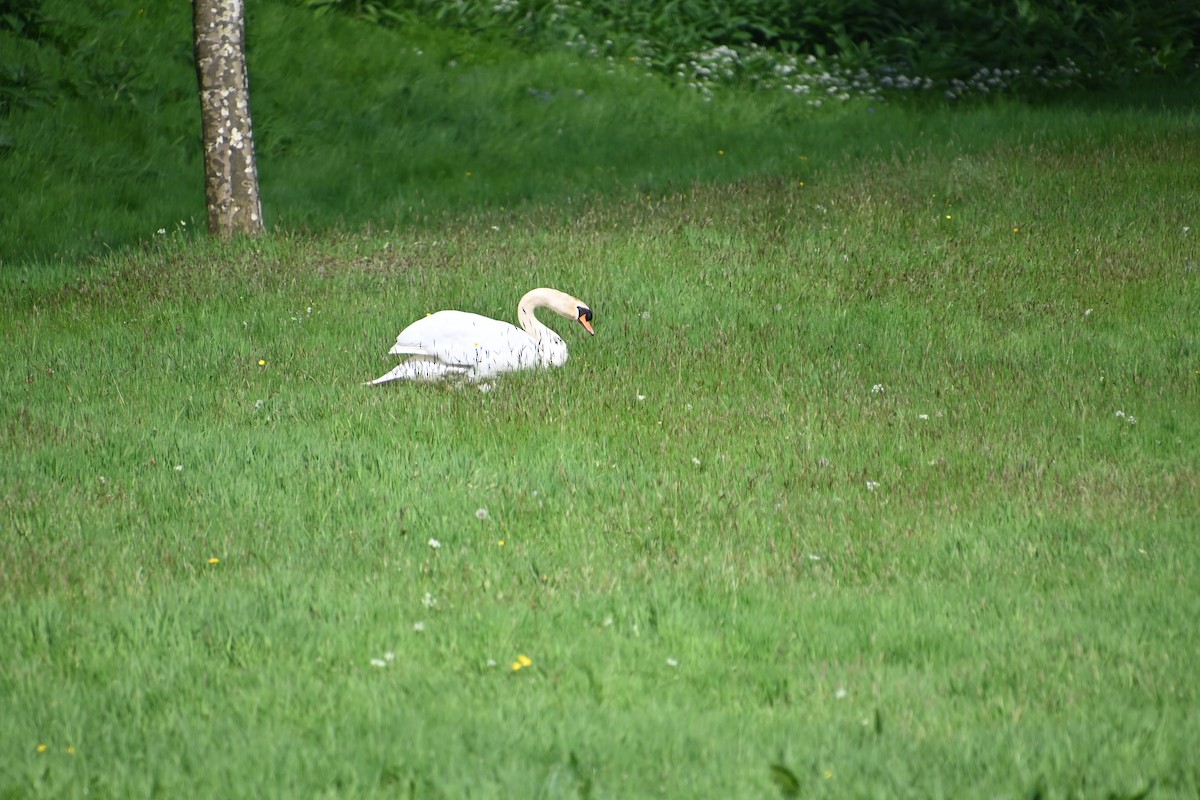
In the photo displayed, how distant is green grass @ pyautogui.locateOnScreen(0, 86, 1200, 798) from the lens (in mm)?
4312

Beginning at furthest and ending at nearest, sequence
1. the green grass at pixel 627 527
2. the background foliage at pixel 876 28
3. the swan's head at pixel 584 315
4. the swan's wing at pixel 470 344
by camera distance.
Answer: the background foliage at pixel 876 28 < the swan's head at pixel 584 315 < the swan's wing at pixel 470 344 < the green grass at pixel 627 527

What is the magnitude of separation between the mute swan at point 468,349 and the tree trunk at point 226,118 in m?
5.08

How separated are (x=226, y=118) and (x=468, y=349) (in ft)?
19.0

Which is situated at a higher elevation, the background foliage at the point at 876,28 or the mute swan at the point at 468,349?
the background foliage at the point at 876,28

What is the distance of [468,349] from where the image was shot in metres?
8.36

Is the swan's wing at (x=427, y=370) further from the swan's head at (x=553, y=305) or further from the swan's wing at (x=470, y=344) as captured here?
the swan's head at (x=553, y=305)

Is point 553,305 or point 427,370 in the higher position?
point 553,305

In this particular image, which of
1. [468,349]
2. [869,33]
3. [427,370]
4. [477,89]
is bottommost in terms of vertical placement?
[477,89]

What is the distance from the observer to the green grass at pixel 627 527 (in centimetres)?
431

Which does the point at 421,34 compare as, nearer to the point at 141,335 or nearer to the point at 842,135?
the point at 842,135

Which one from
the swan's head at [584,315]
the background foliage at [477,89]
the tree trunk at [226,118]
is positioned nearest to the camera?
the swan's head at [584,315]

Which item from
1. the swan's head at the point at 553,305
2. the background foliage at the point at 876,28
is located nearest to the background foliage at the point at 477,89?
the background foliage at the point at 876,28

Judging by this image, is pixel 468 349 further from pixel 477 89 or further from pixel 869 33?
pixel 869 33

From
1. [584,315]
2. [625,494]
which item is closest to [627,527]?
[625,494]
